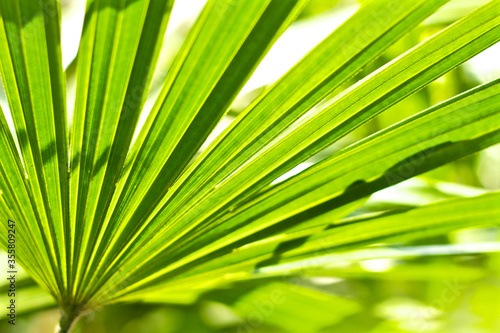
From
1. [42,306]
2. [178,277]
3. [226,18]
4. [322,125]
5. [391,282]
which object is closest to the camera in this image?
[226,18]

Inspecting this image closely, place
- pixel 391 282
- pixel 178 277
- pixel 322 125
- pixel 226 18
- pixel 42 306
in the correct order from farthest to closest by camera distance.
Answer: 1. pixel 391 282
2. pixel 42 306
3. pixel 178 277
4. pixel 322 125
5. pixel 226 18

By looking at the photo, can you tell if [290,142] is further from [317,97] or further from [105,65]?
[105,65]

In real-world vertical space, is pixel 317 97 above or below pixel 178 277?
above

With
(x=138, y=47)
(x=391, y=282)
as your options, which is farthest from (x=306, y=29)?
(x=391, y=282)

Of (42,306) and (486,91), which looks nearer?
(486,91)

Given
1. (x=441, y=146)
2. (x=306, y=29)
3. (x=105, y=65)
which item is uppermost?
(x=306, y=29)

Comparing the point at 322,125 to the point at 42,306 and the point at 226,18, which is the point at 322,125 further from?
the point at 42,306

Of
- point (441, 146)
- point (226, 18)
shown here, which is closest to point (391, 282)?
point (441, 146)
